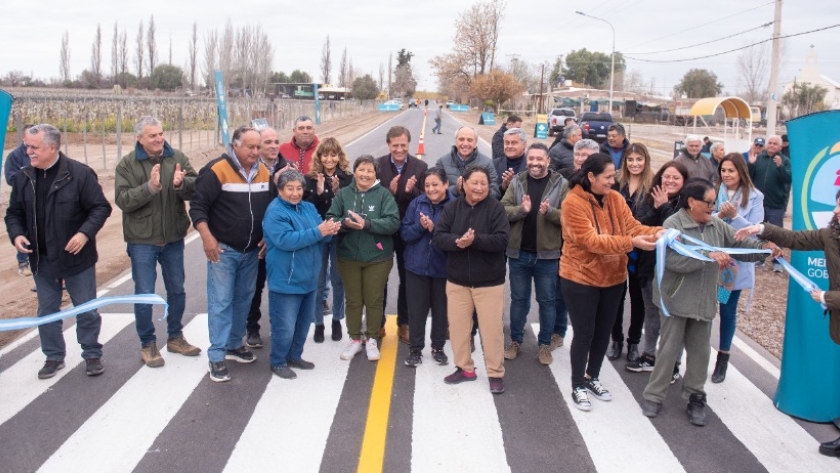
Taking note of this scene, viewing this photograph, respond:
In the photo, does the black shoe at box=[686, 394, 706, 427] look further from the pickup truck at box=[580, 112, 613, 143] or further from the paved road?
the pickup truck at box=[580, 112, 613, 143]

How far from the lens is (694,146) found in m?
7.79

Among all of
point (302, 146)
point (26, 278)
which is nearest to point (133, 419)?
point (302, 146)

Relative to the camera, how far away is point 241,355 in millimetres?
5957

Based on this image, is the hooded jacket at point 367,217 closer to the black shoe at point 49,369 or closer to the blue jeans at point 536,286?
the blue jeans at point 536,286

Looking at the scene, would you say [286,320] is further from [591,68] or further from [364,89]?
[591,68]

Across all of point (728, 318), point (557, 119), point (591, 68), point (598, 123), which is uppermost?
point (591, 68)

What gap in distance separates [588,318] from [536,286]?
106 cm

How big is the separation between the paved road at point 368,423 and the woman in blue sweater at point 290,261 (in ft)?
1.10

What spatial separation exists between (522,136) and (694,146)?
2607 mm

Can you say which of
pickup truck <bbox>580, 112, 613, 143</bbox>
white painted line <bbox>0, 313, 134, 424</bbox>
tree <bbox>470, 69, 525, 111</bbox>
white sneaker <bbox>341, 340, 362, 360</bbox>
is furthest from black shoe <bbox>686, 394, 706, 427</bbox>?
tree <bbox>470, 69, 525, 111</bbox>

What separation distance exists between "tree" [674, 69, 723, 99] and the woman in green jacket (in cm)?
8794

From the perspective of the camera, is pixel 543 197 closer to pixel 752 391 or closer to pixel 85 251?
pixel 752 391

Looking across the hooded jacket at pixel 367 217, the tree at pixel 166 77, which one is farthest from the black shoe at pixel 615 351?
the tree at pixel 166 77

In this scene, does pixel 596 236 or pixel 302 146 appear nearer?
pixel 596 236
